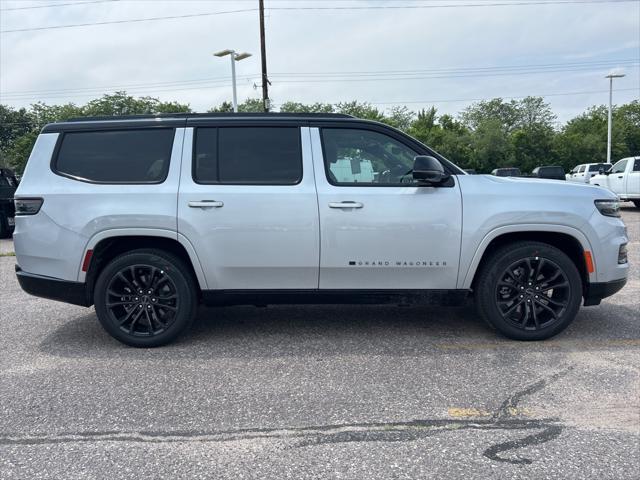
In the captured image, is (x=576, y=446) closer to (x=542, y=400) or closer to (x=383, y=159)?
(x=542, y=400)

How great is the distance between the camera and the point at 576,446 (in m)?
2.92

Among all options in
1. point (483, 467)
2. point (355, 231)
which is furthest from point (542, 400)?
point (355, 231)

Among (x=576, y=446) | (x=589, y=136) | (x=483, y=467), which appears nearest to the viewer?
(x=483, y=467)

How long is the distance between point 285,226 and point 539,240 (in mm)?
2233

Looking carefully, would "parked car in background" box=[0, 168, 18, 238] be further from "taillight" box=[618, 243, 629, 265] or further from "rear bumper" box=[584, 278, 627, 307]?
"taillight" box=[618, 243, 629, 265]

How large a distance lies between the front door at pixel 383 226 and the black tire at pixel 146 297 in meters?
1.21

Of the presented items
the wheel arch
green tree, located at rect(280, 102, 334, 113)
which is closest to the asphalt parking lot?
the wheel arch

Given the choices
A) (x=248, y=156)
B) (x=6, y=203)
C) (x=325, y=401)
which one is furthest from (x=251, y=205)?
(x=6, y=203)

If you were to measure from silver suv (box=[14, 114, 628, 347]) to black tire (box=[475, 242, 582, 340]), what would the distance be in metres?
0.01

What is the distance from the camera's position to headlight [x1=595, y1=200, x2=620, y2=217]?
15.1 ft

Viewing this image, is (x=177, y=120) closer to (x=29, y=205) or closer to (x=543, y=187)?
(x=29, y=205)

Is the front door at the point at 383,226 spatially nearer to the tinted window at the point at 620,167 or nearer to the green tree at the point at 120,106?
the tinted window at the point at 620,167

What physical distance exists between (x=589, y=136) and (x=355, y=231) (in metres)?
46.8

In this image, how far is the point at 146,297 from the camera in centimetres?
460
